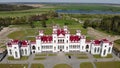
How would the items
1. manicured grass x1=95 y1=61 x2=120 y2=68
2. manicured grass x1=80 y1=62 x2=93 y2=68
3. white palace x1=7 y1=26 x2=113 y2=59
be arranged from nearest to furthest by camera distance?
manicured grass x1=95 y1=61 x2=120 y2=68 → manicured grass x1=80 y1=62 x2=93 y2=68 → white palace x1=7 y1=26 x2=113 y2=59

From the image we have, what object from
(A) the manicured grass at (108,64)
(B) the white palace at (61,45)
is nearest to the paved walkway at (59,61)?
(A) the manicured grass at (108,64)

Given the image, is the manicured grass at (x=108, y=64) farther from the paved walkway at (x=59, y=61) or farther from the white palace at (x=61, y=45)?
the white palace at (x=61, y=45)

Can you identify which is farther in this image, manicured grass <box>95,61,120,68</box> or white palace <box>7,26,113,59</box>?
white palace <box>7,26,113,59</box>

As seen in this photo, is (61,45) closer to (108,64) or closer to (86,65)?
(86,65)

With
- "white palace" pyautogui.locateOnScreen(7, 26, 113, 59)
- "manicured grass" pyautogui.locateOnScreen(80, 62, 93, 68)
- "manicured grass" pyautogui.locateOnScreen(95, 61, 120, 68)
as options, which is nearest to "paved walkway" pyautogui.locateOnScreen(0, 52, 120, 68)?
"manicured grass" pyautogui.locateOnScreen(80, 62, 93, 68)

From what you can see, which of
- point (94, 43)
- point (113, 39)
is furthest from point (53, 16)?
Result: point (94, 43)

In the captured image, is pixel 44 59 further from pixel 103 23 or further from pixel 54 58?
pixel 103 23

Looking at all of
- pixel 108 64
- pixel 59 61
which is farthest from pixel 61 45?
pixel 108 64

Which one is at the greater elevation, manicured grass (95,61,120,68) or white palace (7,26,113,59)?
white palace (7,26,113,59)

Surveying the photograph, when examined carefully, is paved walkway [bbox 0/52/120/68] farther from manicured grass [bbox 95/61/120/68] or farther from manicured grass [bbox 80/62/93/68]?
manicured grass [bbox 95/61/120/68]
